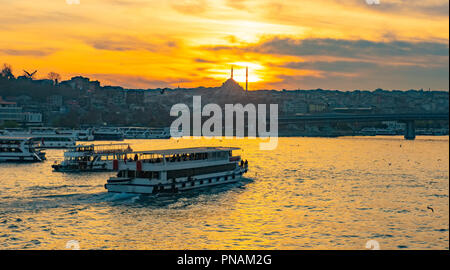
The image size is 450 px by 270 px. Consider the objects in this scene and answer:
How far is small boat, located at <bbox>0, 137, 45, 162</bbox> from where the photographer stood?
251ft

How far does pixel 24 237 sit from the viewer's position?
27578mm

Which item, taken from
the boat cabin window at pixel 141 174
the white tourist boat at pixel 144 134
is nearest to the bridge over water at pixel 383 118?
the white tourist boat at pixel 144 134

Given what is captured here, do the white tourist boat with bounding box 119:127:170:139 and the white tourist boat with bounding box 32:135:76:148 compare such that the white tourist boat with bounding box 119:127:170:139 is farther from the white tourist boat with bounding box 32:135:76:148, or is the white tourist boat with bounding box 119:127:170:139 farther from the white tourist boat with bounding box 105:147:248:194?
the white tourist boat with bounding box 105:147:248:194

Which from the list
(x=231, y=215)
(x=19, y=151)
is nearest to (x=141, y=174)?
(x=231, y=215)

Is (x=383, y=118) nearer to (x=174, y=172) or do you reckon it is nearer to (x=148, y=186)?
(x=174, y=172)

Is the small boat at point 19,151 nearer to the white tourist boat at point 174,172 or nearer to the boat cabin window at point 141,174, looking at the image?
the white tourist boat at point 174,172

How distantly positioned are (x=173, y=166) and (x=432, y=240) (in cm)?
2196

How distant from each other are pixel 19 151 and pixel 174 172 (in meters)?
43.7

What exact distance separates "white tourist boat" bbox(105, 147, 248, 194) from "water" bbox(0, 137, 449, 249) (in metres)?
0.88

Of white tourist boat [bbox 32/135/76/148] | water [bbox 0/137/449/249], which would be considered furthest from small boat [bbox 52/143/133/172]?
white tourist boat [bbox 32/135/76/148]

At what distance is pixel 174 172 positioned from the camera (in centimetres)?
4350
